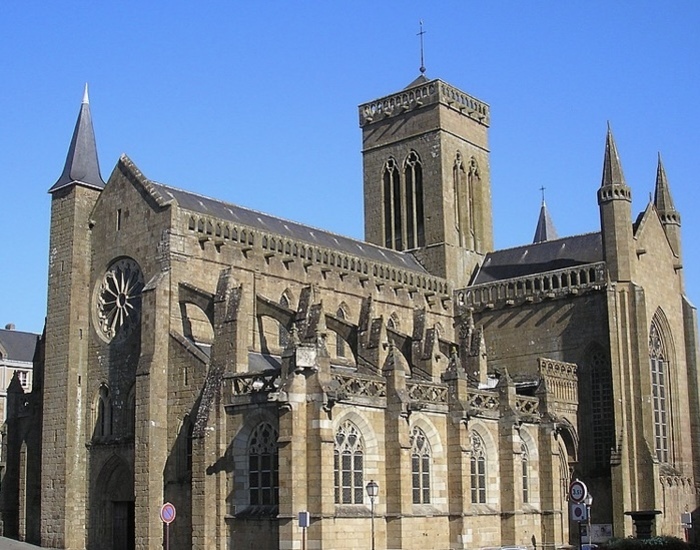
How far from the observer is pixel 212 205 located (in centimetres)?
4594

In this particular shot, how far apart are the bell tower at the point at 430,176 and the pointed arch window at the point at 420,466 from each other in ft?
68.5

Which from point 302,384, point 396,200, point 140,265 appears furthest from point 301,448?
point 396,200

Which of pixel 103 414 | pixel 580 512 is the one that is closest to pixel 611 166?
pixel 103 414

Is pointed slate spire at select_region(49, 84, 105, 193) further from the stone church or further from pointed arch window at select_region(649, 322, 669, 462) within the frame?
pointed arch window at select_region(649, 322, 669, 462)

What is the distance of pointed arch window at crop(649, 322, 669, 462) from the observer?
49.9 m

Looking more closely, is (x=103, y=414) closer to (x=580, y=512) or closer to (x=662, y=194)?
(x=580, y=512)

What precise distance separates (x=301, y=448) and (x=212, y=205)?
1648 cm

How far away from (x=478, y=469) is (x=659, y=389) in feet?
51.3

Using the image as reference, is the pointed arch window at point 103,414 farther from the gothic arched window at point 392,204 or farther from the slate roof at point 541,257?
the gothic arched window at point 392,204

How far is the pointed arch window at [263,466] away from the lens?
3394 cm

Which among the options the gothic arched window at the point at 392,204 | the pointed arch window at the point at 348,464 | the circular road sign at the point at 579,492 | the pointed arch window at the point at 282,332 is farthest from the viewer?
the gothic arched window at the point at 392,204

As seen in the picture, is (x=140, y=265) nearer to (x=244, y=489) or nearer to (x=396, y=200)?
(x=244, y=489)

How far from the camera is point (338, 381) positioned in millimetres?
33625

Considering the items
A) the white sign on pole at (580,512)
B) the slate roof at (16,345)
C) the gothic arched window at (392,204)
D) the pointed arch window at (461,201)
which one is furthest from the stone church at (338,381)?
the slate roof at (16,345)
